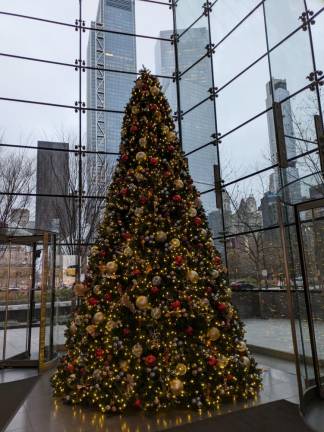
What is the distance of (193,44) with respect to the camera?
8023 mm

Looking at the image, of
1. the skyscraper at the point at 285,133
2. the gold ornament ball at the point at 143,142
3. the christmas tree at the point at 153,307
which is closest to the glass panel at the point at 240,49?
the skyscraper at the point at 285,133

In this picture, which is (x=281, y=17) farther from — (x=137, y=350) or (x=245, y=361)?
(x=137, y=350)

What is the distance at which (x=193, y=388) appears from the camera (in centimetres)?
335

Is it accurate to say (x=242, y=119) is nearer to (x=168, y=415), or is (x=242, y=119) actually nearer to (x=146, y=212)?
(x=146, y=212)

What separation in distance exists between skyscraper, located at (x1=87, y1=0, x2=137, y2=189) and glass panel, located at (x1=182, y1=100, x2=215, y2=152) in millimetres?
1515

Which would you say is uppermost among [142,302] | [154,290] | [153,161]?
[153,161]

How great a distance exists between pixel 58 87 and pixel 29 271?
4000mm

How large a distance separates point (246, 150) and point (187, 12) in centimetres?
422

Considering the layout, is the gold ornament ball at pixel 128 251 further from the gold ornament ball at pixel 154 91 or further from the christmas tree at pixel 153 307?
the gold ornament ball at pixel 154 91

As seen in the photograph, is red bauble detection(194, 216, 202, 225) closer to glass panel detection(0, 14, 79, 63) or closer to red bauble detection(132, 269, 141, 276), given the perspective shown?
red bauble detection(132, 269, 141, 276)

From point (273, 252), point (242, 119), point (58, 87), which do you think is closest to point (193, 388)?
point (273, 252)

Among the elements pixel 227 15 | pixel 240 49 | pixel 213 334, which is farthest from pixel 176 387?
pixel 227 15

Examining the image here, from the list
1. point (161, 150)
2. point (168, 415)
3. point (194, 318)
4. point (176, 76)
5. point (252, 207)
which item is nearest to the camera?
point (168, 415)

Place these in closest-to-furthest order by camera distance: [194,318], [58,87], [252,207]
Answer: [194,318], [252,207], [58,87]
